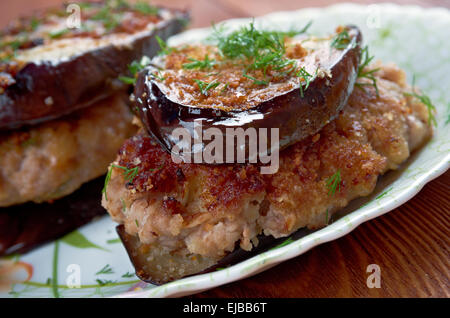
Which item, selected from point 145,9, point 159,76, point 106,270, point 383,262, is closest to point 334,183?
point 383,262

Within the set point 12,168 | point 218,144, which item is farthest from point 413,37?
point 12,168

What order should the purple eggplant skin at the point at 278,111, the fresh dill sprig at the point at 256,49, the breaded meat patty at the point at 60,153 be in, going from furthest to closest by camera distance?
the breaded meat patty at the point at 60,153, the fresh dill sprig at the point at 256,49, the purple eggplant skin at the point at 278,111

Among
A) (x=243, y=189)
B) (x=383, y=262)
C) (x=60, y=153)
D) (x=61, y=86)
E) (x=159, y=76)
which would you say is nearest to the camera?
(x=383, y=262)

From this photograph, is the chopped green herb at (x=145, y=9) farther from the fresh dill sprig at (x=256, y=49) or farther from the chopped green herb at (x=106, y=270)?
the chopped green herb at (x=106, y=270)

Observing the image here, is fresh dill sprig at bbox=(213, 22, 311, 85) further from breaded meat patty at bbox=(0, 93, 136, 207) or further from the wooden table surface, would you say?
breaded meat patty at bbox=(0, 93, 136, 207)

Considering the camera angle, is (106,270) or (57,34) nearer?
(106,270)

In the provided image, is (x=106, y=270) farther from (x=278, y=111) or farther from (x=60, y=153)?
(x=278, y=111)

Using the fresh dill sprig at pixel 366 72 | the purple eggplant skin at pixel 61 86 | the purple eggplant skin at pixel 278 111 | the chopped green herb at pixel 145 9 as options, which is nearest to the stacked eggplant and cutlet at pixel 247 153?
the purple eggplant skin at pixel 278 111
